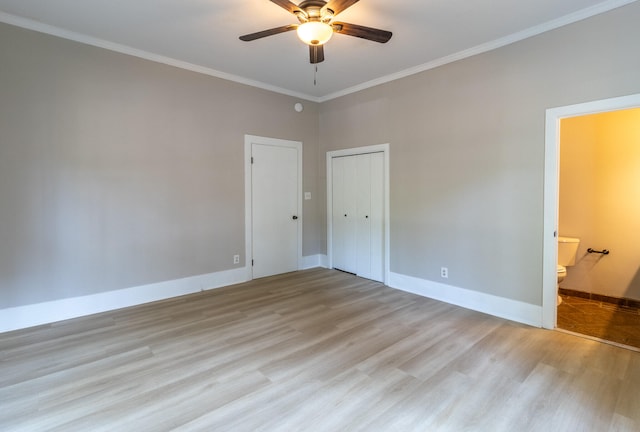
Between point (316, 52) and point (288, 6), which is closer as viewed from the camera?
point (288, 6)

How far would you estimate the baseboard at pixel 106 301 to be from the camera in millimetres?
2979

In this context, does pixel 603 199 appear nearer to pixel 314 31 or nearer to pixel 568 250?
pixel 568 250

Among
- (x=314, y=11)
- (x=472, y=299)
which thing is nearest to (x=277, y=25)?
(x=314, y=11)

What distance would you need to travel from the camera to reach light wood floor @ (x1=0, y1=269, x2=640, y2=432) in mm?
1804

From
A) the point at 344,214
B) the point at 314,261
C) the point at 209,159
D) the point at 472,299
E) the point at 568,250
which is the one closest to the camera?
the point at 472,299

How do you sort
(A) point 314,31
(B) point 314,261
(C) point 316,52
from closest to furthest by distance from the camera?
(A) point 314,31 → (C) point 316,52 → (B) point 314,261

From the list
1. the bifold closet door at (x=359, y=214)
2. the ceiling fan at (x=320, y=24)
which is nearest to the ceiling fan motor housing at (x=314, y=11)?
the ceiling fan at (x=320, y=24)

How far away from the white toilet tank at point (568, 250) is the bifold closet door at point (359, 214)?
85.6 inches

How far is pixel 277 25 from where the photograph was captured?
9.61 ft

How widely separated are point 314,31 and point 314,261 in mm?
3788

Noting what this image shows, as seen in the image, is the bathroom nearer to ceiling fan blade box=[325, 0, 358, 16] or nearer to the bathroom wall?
the bathroom wall

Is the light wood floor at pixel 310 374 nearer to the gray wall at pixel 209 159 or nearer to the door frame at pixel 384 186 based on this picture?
the gray wall at pixel 209 159

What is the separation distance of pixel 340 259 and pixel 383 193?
1.39 meters

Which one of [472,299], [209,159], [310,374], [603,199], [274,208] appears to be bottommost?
[310,374]
